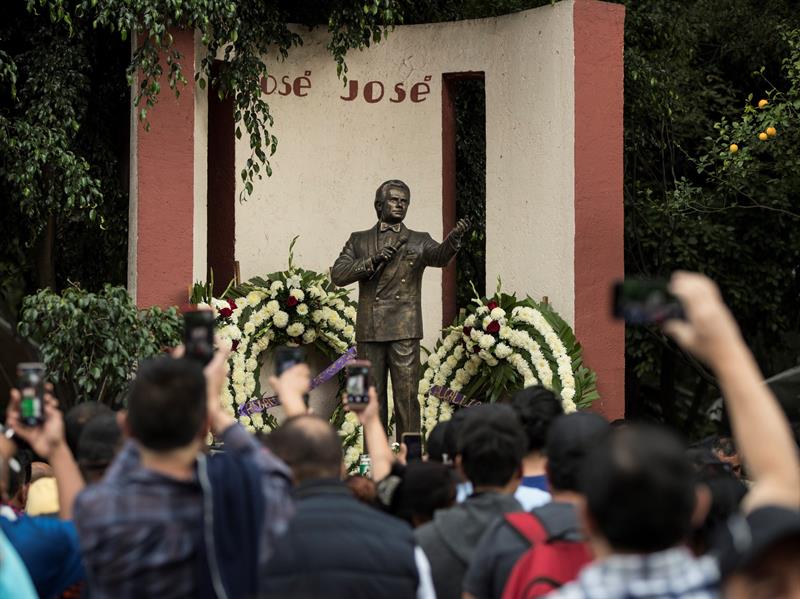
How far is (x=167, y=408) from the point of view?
3.36 m

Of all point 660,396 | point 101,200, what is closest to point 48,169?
point 101,200

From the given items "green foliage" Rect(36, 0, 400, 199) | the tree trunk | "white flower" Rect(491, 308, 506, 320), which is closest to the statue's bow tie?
"green foliage" Rect(36, 0, 400, 199)

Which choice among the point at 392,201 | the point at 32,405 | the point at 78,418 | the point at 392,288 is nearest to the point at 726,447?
the point at 392,288

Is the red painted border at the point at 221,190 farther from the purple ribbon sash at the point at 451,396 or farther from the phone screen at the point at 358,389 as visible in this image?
the phone screen at the point at 358,389

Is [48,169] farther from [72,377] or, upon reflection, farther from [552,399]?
[552,399]

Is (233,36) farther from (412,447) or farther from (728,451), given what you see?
(412,447)

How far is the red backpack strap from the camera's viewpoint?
3.84m

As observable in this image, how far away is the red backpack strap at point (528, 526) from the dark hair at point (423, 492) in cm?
74

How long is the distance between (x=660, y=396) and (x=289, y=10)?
7340 millimetres

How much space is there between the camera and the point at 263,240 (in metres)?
12.8

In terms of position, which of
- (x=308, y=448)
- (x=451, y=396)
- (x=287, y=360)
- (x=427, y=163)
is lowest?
(x=451, y=396)

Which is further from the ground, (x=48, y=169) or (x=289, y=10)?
(x=289, y=10)

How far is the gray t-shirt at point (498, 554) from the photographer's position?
3.85 metres

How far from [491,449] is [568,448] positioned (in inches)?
14.7
